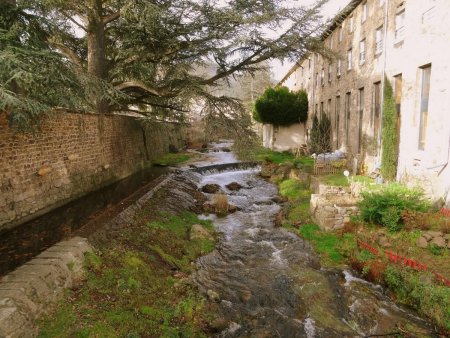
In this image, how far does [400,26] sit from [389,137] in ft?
15.1

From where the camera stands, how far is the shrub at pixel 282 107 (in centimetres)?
2836

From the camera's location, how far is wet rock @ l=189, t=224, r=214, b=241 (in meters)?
9.87

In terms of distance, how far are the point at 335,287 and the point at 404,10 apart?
1154 cm

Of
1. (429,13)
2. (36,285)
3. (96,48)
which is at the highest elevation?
(429,13)

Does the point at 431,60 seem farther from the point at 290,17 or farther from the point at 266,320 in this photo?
the point at 266,320

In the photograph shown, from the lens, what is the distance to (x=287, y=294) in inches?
284

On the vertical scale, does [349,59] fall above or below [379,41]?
above

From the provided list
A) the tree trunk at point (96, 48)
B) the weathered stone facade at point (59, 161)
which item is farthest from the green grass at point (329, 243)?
the tree trunk at point (96, 48)

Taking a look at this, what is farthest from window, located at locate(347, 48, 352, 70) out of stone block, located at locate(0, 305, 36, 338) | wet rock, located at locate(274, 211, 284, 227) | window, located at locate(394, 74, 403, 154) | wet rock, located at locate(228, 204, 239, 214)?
stone block, located at locate(0, 305, 36, 338)

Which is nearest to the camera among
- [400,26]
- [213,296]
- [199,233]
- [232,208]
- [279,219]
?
[213,296]

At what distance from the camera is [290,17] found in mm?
12125

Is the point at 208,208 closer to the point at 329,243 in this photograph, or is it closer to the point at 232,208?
the point at 232,208

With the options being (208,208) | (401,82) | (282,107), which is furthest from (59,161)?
(282,107)

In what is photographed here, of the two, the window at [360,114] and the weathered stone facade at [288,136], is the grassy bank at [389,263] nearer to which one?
the window at [360,114]
